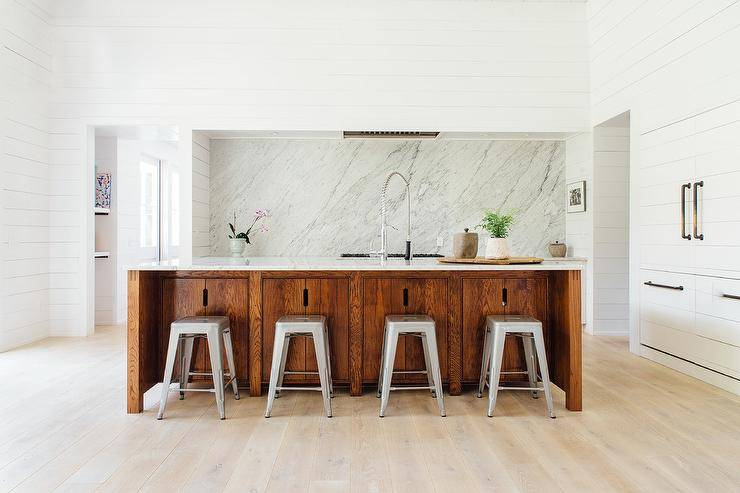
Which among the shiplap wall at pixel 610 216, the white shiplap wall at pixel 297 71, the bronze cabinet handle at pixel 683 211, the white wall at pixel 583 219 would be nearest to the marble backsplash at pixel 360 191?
the white wall at pixel 583 219

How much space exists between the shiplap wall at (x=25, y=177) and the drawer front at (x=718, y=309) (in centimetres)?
599

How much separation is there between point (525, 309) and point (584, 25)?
151 inches

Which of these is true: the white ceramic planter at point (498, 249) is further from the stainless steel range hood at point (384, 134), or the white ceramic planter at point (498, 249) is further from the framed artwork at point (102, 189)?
the framed artwork at point (102, 189)

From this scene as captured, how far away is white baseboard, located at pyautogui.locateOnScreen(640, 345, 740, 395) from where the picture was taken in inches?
137

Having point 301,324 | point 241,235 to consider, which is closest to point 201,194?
point 241,235

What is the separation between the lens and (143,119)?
210 inches

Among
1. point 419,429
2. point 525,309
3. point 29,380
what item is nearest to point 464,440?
point 419,429

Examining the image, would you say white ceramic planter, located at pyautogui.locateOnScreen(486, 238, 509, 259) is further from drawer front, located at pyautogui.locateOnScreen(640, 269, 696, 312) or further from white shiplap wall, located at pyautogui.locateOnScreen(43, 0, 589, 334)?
white shiplap wall, located at pyautogui.locateOnScreen(43, 0, 589, 334)

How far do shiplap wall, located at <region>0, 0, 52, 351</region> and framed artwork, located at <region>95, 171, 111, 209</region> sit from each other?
536mm

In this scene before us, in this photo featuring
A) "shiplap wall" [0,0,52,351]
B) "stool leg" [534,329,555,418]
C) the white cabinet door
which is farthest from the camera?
"shiplap wall" [0,0,52,351]

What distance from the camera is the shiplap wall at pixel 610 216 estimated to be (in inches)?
214

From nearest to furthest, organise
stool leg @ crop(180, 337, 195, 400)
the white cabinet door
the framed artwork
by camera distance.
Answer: stool leg @ crop(180, 337, 195, 400) → the white cabinet door → the framed artwork

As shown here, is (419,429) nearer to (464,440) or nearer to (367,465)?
(464,440)

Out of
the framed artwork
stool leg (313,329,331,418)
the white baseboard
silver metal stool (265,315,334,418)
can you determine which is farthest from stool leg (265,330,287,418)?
the framed artwork
